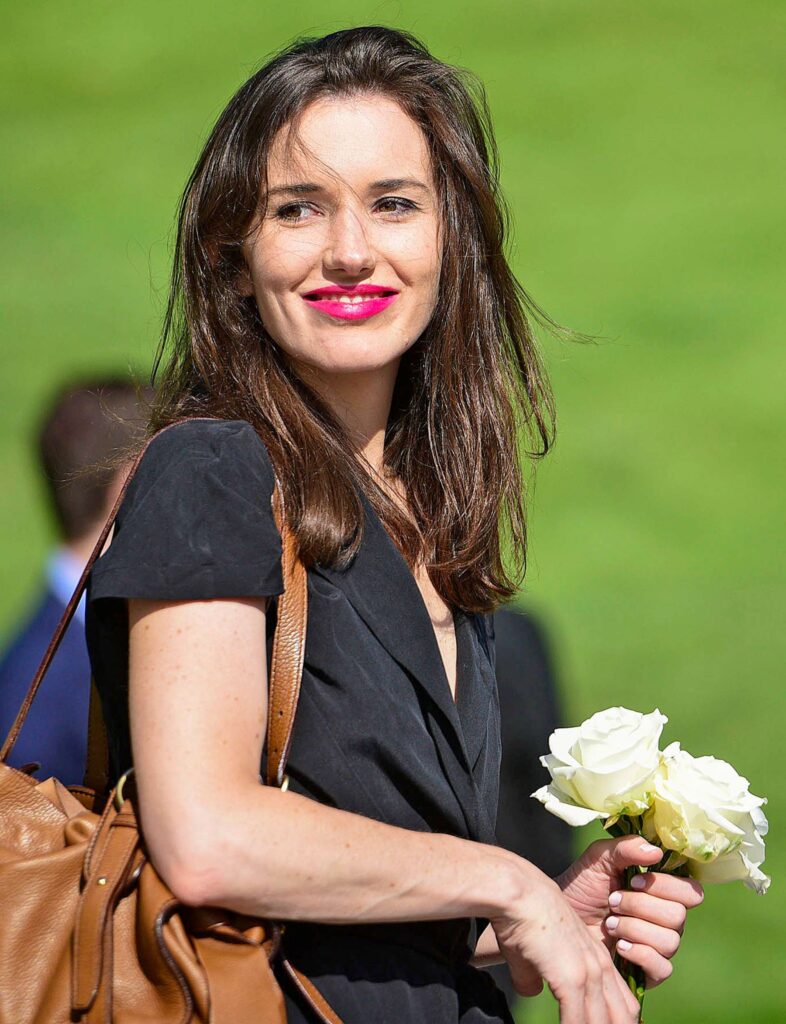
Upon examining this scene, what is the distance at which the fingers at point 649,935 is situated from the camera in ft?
6.95

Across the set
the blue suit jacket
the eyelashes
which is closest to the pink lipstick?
the eyelashes

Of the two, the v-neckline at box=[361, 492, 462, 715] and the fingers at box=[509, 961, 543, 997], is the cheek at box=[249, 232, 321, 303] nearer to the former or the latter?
the v-neckline at box=[361, 492, 462, 715]

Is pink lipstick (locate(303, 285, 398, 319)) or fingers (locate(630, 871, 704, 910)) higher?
pink lipstick (locate(303, 285, 398, 319))

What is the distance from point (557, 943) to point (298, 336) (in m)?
1.02

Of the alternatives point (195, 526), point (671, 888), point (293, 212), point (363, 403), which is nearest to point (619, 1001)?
point (671, 888)

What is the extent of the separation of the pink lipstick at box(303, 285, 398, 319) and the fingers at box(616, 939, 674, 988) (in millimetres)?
1091

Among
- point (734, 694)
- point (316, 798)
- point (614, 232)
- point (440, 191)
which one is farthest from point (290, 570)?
point (614, 232)

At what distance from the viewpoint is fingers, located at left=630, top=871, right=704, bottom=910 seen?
7.03 ft

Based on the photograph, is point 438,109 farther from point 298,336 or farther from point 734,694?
point 734,694

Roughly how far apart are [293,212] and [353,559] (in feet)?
2.01

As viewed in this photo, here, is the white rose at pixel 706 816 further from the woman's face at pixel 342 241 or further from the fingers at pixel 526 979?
the woman's face at pixel 342 241

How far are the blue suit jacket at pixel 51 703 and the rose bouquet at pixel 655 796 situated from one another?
54.2 inches

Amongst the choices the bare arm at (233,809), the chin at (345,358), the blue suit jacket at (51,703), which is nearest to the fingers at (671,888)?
the bare arm at (233,809)

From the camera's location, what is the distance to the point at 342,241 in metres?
2.15
